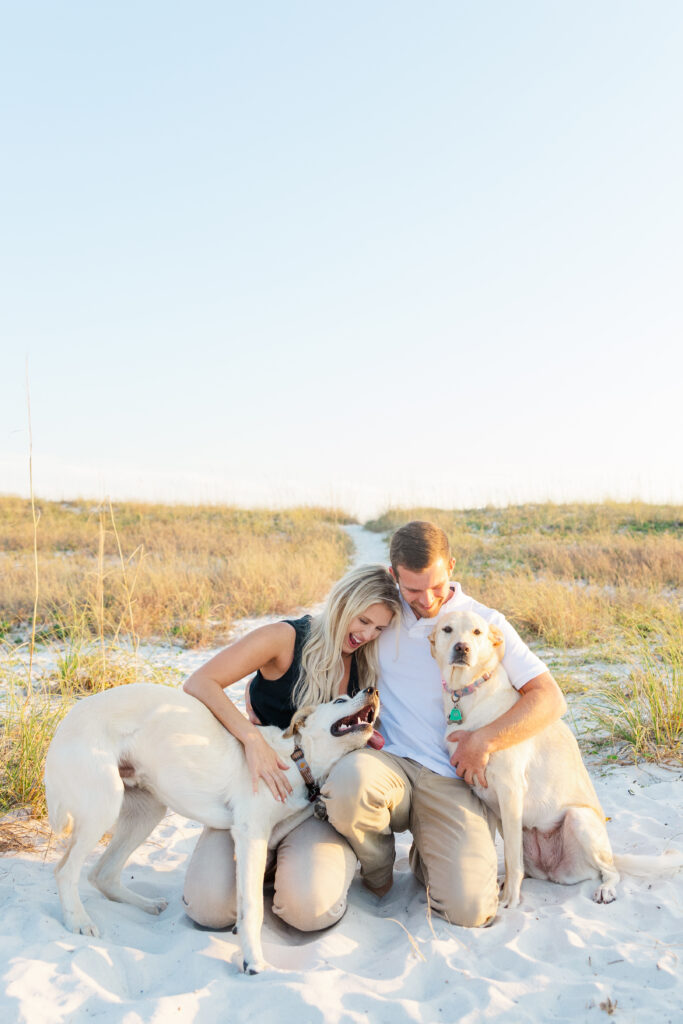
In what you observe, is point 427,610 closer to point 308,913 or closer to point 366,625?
point 366,625

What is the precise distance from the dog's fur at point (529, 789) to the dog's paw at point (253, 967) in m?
1.09

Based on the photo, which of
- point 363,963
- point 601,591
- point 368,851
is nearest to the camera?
point 363,963

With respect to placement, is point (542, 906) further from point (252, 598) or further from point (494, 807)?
point (252, 598)

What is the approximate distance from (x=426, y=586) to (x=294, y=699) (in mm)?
820

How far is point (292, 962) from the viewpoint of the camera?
263 centimetres

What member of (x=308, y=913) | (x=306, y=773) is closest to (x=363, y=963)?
(x=308, y=913)

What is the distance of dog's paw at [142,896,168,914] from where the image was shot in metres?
3.12

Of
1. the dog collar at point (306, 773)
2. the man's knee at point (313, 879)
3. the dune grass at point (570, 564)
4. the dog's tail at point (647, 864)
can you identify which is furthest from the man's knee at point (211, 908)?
the dune grass at point (570, 564)

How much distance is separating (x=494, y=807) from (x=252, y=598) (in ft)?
20.4

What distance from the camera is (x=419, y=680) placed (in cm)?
336

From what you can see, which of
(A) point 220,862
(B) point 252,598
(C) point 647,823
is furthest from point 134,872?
(B) point 252,598

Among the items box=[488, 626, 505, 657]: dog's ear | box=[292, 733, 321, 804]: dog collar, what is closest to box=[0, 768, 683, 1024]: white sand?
box=[292, 733, 321, 804]: dog collar

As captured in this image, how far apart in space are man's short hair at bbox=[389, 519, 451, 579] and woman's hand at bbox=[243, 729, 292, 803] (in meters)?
0.99

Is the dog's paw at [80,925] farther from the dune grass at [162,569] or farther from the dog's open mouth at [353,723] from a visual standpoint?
the dune grass at [162,569]
